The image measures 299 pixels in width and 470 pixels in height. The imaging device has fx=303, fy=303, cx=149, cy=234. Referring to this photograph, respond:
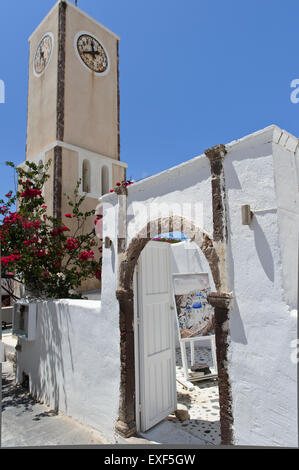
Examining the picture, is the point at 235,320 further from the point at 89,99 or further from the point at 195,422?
the point at 89,99

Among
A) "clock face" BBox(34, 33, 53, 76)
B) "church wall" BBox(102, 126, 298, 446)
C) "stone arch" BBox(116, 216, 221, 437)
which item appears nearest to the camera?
"church wall" BBox(102, 126, 298, 446)

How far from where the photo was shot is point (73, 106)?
9430 millimetres

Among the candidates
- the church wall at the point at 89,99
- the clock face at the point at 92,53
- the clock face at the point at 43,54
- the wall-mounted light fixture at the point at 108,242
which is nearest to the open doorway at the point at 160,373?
the wall-mounted light fixture at the point at 108,242

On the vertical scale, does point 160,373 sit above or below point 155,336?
below

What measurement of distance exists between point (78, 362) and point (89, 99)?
27.1 ft

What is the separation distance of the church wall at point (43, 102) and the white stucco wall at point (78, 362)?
588 centimetres

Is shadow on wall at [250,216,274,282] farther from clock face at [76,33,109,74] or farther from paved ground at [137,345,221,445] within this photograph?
clock face at [76,33,109,74]

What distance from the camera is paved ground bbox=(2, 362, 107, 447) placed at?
424cm

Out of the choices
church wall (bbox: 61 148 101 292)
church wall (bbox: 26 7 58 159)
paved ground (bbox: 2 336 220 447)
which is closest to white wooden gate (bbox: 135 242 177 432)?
paved ground (bbox: 2 336 220 447)

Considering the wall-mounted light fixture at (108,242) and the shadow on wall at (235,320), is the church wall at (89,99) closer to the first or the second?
the wall-mounted light fixture at (108,242)

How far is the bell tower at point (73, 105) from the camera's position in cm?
899

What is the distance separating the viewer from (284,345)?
2521mm

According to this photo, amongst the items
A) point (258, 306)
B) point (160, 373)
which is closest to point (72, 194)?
point (160, 373)

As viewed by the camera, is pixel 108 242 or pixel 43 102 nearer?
pixel 108 242
